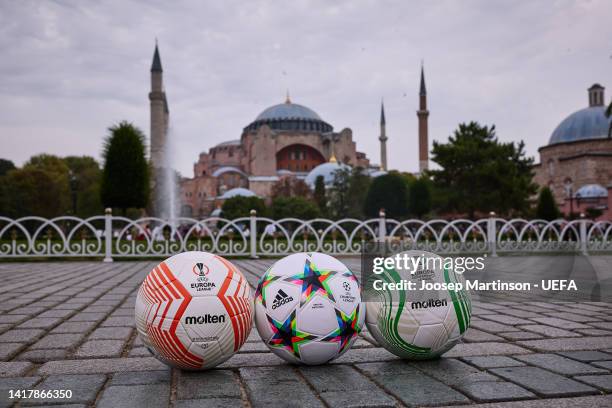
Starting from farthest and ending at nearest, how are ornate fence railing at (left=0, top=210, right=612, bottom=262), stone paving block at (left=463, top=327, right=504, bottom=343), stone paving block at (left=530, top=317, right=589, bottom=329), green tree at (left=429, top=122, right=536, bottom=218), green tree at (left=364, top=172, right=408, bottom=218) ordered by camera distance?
green tree at (left=364, top=172, right=408, bottom=218), green tree at (left=429, top=122, right=536, bottom=218), ornate fence railing at (left=0, top=210, right=612, bottom=262), stone paving block at (left=530, top=317, right=589, bottom=329), stone paving block at (left=463, top=327, right=504, bottom=343)

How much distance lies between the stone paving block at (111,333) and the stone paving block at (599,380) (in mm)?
3431

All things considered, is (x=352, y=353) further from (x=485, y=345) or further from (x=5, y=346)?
(x=5, y=346)

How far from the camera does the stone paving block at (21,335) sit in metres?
4.32

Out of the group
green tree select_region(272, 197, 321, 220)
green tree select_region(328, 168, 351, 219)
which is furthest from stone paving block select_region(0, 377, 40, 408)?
green tree select_region(328, 168, 351, 219)

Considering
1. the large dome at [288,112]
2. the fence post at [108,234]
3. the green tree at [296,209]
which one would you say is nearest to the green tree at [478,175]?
the green tree at [296,209]

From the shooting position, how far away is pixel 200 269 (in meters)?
3.54

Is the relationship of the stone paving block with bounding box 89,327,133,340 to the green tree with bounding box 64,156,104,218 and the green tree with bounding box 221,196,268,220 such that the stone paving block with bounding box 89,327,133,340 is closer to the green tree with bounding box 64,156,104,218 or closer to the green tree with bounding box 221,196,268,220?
the green tree with bounding box 64,156,104,218

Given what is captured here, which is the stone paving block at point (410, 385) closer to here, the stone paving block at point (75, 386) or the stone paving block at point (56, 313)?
the stone paving block at point (75, 386)

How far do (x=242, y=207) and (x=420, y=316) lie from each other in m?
47.1

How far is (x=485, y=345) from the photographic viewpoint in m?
4.23

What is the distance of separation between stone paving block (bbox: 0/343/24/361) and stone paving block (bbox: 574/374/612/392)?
3814 mm

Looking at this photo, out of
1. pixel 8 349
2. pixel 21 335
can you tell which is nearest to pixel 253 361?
pixel 8 349

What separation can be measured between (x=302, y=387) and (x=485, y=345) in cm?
181

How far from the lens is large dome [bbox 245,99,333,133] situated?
10019cm
